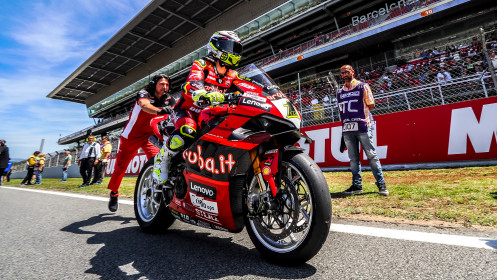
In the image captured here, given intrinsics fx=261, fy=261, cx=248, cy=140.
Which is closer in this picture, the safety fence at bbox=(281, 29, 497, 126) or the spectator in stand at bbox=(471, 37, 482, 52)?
the safety fence at bbox=(281, 29, 497, 126)

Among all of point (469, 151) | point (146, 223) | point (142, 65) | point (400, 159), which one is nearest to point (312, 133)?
point (400, 159)

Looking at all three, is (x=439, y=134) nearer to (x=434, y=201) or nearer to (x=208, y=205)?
(x=434, y=201)

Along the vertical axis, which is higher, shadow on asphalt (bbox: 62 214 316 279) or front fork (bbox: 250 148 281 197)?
front fork (bbox: 250 148 281 197)

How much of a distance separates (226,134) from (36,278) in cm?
154

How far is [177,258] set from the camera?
6.27 ft

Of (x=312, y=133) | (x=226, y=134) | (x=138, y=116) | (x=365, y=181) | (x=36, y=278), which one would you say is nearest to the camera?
(x=36, y=278)

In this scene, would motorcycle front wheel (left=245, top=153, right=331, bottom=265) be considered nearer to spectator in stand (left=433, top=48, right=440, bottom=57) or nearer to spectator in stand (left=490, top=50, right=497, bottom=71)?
spectator in stand (left=490, top=50, right=497, bottom=71)

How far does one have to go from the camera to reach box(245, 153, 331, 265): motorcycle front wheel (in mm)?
1568

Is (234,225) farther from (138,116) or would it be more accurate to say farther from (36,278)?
(138,116)

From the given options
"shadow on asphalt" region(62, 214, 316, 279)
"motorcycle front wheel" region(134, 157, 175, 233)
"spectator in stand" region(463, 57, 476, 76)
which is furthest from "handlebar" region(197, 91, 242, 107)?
"spectator in stand" region(463, 57, 476, 76)

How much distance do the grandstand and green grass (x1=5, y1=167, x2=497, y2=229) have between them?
349 cm

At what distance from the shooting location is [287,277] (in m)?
1.50

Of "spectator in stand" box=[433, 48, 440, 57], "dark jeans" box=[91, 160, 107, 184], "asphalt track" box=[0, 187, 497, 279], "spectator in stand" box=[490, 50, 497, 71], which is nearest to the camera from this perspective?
"asphalt track" box=[0, 187, 497, 279]

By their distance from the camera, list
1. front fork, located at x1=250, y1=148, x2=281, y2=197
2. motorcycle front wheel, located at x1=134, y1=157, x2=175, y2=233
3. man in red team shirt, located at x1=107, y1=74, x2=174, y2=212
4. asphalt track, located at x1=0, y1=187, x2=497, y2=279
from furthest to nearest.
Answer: man in red team shirt, located at x1=107, y1=74, x2=174, y2=212 < motorcycle front wheel, located at x1=134, y1=157, x2=175, y2=233 < front fork, located at x1=250, y1=148, x2=281, y2=197 < asphalt track, located at x1=0, y1=187, x2=497, y2=279
